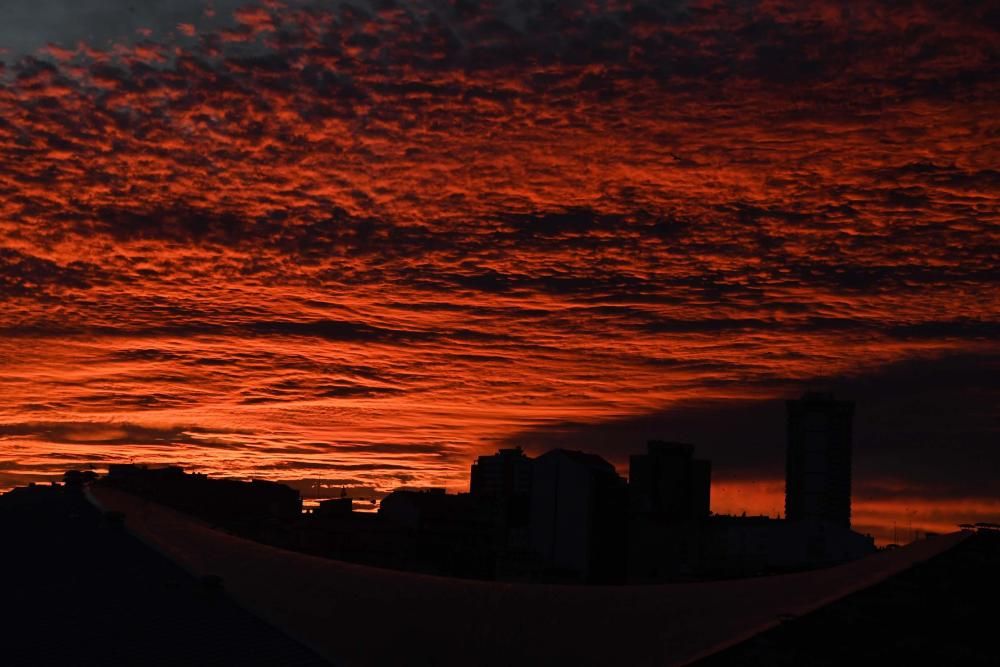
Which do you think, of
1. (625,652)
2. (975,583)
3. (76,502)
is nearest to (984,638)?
(975,583)

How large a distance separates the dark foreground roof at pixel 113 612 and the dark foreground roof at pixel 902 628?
41.1 feet

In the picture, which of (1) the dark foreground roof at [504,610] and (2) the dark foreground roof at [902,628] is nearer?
(2) the dark foreground roof at [902,628]

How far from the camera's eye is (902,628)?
1292 inches

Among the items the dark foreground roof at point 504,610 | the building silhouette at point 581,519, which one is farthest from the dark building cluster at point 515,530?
the dark foreground roof at point 504,610

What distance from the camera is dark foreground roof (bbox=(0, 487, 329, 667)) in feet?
108

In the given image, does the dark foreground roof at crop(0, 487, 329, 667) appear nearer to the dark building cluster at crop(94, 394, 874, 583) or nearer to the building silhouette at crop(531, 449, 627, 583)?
the dark building cluster at crop(94, 394, 874, 583)

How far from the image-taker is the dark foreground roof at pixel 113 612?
3291 centimetres

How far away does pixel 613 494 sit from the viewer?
552 feet

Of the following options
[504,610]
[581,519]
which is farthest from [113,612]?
[581,519]

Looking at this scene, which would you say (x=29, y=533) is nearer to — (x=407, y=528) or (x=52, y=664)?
(x=52, y=664)

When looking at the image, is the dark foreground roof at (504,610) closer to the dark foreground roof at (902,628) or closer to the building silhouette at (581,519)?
the dark foreground roof at (902,628)

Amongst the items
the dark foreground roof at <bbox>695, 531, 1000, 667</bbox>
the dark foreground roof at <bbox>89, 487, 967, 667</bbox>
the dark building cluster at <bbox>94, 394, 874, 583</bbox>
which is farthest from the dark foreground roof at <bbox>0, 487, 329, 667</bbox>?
the dark building cluster at <bbox>94, 394, 874, 583</bbox>

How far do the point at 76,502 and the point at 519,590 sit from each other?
2022cm

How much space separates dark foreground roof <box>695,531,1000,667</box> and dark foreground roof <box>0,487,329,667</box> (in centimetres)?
1253
